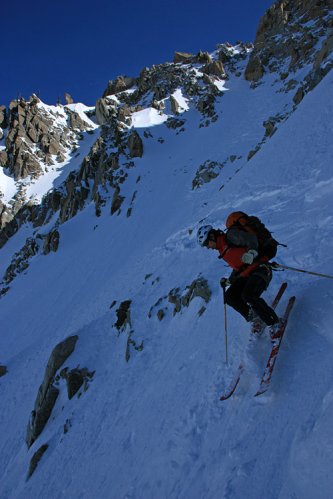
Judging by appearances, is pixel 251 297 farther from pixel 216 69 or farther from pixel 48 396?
pixel 216 69

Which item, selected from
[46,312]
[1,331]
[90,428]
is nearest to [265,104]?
[46,312]

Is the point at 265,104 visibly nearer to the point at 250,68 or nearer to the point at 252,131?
the point at 252,131

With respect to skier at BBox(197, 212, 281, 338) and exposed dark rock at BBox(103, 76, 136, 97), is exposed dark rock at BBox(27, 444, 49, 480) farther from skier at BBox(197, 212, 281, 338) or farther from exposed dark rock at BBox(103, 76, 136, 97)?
exposed dark rock at BBox(103, 76, 136, 97)

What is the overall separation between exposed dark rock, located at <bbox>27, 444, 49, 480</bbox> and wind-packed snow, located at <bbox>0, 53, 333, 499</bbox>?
24 centimetres

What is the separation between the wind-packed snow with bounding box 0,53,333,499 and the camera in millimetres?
4434

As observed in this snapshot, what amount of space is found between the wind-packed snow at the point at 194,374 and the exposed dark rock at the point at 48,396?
0.51m

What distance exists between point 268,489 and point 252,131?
35328 mm

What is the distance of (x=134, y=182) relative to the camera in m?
40.1

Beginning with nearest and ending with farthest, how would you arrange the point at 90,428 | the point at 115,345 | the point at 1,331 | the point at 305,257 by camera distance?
the point at 305,257, the point at 90,428, the point at 115,345, the point at 1,331

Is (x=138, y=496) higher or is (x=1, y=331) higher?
(x=1, y=331)

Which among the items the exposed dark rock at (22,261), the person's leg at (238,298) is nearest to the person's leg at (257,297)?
the person's leg at (238,298)

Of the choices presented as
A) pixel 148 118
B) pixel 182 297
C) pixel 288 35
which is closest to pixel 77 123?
pixel 148 118

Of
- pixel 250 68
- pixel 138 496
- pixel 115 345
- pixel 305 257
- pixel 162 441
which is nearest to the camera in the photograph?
pixel 138 496

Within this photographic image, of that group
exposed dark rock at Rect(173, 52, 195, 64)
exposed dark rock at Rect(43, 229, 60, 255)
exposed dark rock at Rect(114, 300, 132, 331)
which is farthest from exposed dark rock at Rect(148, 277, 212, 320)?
exposed dark rock at Rect(173, 52, 195, 64)
